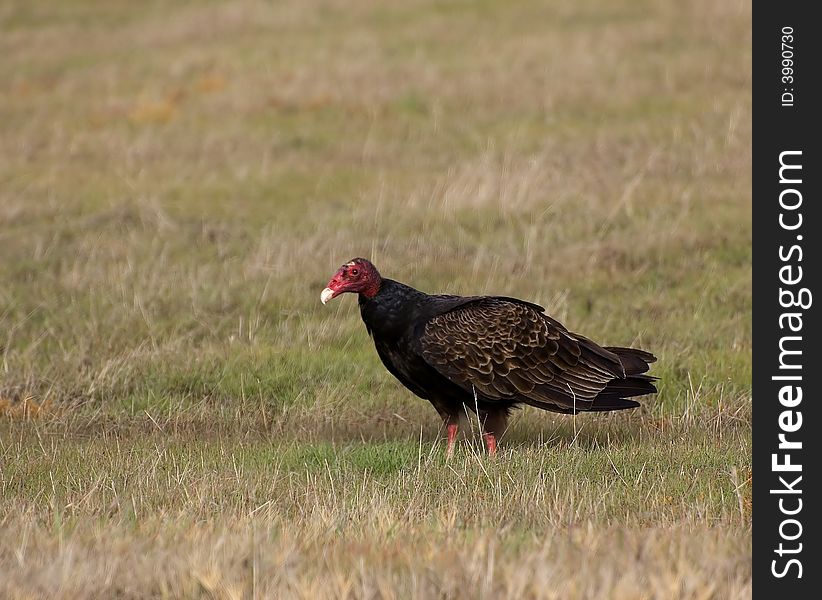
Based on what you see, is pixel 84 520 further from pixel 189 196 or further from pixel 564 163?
pixel 564 163

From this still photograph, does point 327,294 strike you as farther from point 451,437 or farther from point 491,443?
point 491,443

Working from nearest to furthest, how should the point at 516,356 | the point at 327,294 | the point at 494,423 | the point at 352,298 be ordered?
the point at 327,294 < the point at 516,356 < the point at 494,423 < the point at 352,298

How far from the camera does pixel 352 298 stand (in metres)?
10.3

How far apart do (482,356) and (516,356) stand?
0.79 ft

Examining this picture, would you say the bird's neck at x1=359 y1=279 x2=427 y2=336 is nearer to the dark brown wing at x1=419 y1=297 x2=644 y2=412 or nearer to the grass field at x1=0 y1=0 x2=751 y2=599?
the dark brown wing at x1=419 y1=297 x2=644 y2=412

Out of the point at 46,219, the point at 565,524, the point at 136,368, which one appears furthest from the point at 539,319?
the point at 46,219

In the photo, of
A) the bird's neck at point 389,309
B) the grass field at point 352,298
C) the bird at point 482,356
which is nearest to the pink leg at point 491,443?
the bird at point 482,356

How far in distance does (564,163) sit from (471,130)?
79.5 inches

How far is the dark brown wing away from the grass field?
1.18 ft

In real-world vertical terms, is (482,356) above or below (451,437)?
above

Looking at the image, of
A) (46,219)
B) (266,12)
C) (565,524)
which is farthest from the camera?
(266,12)

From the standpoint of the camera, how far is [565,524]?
17.5 feet

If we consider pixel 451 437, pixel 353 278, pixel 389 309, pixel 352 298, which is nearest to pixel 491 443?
pixel 451 437

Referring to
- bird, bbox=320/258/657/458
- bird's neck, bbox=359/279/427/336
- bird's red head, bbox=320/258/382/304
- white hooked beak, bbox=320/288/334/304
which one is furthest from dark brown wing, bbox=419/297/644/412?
white hooked beak, bbox=320/288/334/304
